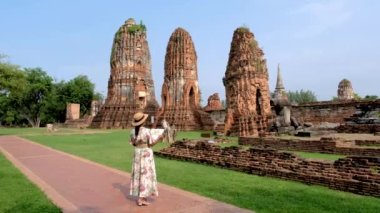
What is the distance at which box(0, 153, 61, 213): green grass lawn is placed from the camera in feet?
15.3

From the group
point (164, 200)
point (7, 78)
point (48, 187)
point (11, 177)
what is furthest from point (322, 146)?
point (7, 78)

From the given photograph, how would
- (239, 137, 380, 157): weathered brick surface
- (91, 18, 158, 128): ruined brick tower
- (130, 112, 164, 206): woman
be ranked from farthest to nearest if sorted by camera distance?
1. (91, 18, 158, 128): ruined brick tower
2. (239, 137, 380, 157): weathered brick surface
3. (130, 112, 164, 206): woman

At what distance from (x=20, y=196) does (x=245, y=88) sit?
46.0ft

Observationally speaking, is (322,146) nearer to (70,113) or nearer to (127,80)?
(127,80)

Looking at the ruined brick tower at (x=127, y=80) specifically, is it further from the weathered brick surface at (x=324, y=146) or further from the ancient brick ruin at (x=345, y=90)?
the weathered brick surface at (x=324, y=146)

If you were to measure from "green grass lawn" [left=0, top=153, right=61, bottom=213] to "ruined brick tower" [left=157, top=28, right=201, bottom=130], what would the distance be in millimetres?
19275

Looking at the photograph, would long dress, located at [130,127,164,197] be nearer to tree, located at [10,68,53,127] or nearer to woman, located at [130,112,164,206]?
woman, located at [130,112,164,206]

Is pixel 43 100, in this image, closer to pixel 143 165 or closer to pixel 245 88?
pixel 245 88

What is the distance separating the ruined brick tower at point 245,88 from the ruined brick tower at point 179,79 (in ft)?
25.3

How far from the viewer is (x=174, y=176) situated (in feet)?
22.8

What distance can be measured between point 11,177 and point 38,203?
262 centimetres

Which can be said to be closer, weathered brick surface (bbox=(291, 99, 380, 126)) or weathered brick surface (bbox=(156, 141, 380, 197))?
weathered brick surface (bbox=(156, 141, 380, 197))

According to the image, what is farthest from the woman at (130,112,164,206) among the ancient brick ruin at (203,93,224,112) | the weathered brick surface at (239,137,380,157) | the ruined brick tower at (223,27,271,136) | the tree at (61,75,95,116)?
the tree at (61,75,95,116)

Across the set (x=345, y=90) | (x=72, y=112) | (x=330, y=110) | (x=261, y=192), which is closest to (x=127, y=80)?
(x=72, y=112)
